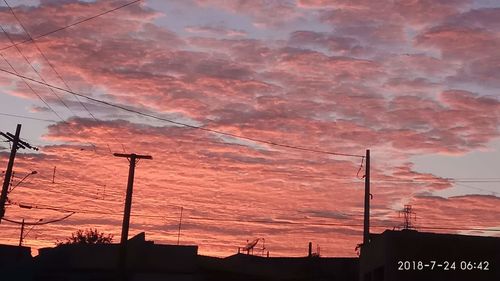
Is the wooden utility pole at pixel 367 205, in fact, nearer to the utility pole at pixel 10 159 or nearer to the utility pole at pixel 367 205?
the utility pole at pixel 367 205

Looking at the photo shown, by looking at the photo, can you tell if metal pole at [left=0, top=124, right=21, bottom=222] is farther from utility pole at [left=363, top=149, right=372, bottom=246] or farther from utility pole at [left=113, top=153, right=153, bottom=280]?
utility pole at [left=363, top=149, right=372, bottom=246]

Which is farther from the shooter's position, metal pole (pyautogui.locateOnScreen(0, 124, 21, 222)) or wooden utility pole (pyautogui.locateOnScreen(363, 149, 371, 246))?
wooden utility pole (pyautogui.locateOnScreen(363, 149, 371, 246))

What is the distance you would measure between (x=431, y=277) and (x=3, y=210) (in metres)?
26.3

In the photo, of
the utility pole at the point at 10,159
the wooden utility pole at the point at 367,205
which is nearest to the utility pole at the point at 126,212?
the utility pole at the point at 10,159

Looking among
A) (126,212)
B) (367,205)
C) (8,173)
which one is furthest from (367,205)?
(8,173)

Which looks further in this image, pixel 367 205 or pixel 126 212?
pixel 367 205

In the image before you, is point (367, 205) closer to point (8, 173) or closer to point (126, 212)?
point (126, 212)

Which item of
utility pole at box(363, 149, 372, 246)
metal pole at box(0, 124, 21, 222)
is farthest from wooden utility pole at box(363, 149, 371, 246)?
metal pole at box(0, 124, 21, 222)

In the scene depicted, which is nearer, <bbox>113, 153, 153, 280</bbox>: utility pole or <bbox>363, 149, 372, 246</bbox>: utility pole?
<bbox>113, 153, 153, 280</bbox>: utility pole

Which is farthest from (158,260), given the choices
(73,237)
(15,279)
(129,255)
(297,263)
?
(73,237)

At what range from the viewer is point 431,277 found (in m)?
33.2

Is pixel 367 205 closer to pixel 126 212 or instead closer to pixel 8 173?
pixel 126 212

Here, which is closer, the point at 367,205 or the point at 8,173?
the point at 8,173

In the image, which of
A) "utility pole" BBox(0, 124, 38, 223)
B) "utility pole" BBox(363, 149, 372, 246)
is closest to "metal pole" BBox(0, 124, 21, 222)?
"utility pole" BBox(0, 124, 38, 223)
